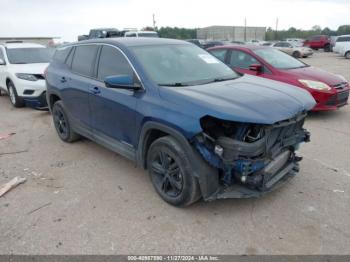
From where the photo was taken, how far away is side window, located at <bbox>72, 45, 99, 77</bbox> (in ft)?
15.2

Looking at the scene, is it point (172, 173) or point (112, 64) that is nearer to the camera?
point (172, 173)

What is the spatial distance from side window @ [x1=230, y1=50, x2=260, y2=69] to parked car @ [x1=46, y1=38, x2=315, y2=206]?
3109 mm

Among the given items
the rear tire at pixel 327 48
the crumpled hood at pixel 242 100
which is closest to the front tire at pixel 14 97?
the crumpled hood at pixel 242 100

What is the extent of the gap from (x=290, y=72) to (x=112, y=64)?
14.0 feet

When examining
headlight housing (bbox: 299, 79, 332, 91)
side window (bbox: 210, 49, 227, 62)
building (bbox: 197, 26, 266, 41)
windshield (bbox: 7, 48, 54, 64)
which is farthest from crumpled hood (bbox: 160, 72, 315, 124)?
building (bbox: 197, 26, 266, 41)

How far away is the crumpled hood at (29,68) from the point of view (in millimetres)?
8281

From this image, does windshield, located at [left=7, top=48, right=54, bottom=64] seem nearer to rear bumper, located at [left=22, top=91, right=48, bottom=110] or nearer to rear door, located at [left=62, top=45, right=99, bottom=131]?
rear bumper, located at [left=22, top=91, right=48, bottom=110]

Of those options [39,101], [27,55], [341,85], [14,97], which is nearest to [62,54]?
[39,101]

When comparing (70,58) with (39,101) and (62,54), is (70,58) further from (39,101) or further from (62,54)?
(39,101)

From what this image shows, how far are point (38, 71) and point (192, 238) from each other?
6864 millimetres

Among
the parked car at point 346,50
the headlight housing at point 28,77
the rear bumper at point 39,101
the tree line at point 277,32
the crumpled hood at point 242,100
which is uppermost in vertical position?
the crumpled hood at point 242,100

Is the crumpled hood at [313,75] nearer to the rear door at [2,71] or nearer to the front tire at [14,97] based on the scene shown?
the front tire at [14,97]

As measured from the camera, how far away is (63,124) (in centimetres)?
570

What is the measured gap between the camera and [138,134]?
376cm
